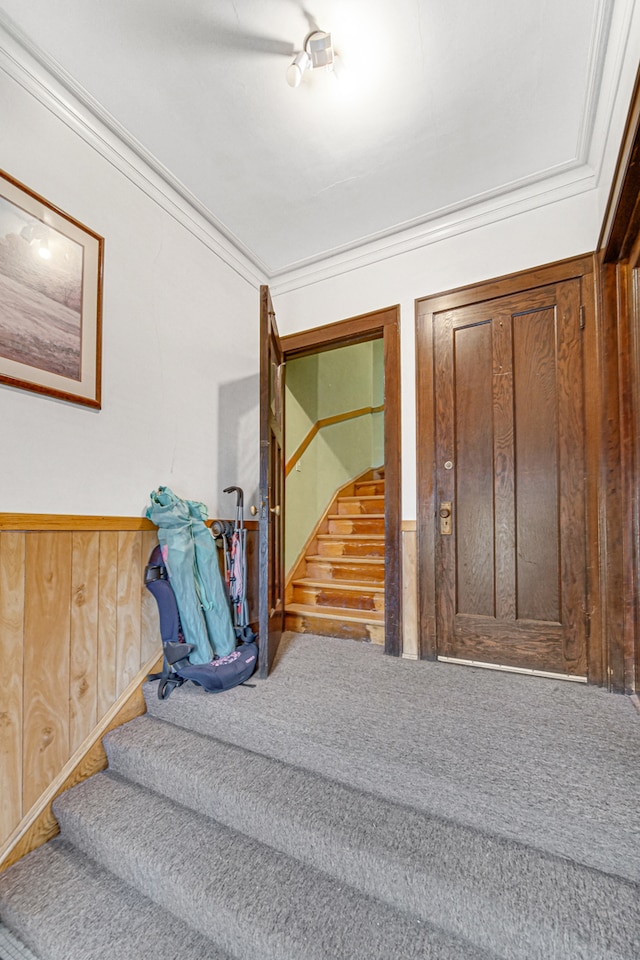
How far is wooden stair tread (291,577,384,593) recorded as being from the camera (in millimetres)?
3035

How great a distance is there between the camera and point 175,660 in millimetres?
1901

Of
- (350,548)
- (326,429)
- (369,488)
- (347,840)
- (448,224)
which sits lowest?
(347,840)

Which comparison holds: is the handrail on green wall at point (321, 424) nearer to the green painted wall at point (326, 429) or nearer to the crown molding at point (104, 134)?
the green painted wall at point (326, 429)

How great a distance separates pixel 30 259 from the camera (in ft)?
5.39

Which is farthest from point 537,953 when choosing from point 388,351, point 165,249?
point 165,249

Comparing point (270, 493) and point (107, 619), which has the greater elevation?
point (270, 493)

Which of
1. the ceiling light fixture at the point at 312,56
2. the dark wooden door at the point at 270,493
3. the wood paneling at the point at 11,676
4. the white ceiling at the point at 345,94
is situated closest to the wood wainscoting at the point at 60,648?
the wood paneling at the point at 11,676

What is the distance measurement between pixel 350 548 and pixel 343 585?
20.0 inches

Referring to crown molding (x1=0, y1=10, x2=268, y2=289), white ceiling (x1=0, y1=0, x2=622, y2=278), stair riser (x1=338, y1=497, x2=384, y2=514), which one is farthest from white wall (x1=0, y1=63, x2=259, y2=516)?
stair riser (x1=338, y1=497, x2=384, y2=514)

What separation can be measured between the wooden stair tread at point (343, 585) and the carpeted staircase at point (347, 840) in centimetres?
123

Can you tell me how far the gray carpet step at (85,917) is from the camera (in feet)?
3.70

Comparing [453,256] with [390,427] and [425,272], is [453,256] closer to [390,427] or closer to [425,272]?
[425,272]

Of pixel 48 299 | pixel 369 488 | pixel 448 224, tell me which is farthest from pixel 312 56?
pixel 369 488

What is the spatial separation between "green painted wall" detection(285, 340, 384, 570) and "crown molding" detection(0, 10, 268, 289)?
4.50ft
